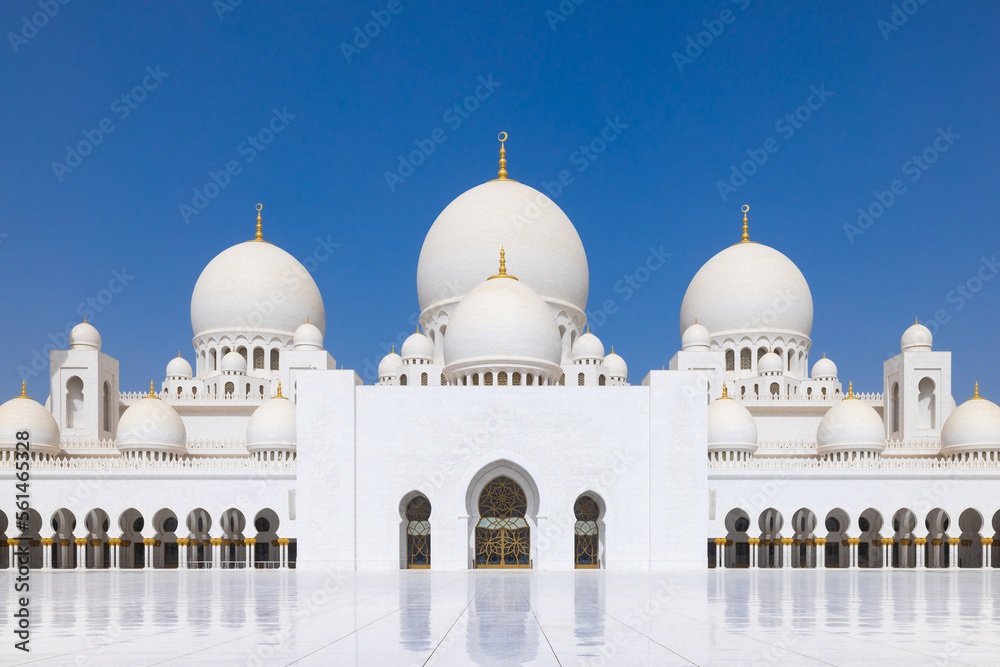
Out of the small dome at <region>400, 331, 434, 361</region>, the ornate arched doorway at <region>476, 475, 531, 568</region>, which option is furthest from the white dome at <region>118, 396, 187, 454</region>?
the ornate arched doorway at <region>476, 475, 531, 568</region>

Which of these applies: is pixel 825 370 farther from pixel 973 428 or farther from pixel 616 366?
pixel 616 366

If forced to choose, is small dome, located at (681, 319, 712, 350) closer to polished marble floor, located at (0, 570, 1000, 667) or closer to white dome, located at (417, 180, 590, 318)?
white dome, located at (417, 180, 590, 318)

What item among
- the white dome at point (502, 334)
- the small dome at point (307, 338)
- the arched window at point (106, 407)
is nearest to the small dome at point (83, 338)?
the arched window at point (106, 407)

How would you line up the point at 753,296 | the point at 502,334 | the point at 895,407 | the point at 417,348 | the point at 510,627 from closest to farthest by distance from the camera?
the point at 510,627, the point at 502,334, the point at 417,348, the point at 895,407, the point at 753,296

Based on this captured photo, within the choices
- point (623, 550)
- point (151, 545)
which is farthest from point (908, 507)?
point (151, 545)

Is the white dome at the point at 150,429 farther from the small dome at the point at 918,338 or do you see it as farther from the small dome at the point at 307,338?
the small dome at the point at 918,338

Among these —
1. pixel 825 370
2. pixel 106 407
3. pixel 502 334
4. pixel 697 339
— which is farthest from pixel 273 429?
pixel 825 370

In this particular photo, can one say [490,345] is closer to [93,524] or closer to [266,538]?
[266,538]
